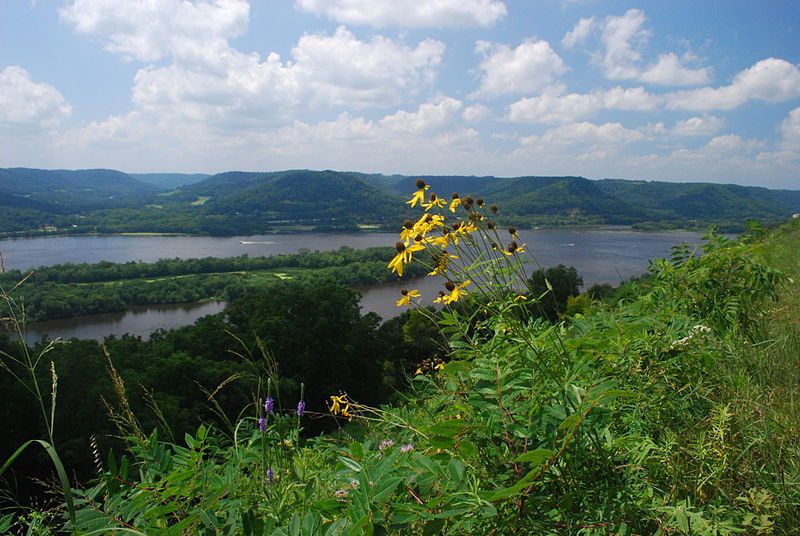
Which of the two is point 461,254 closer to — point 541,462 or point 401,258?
point 401,258

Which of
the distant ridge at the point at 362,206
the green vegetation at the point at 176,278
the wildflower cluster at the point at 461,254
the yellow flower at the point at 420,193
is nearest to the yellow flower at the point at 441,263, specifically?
the wildflower cluster at the point at 461,254

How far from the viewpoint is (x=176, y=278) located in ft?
153

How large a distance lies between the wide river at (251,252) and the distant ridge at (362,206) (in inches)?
241

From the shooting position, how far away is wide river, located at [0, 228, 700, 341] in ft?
106

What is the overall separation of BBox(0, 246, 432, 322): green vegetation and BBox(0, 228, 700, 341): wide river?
4.23ft

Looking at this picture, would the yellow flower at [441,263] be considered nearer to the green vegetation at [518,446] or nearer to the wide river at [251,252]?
the green vegetation at [518,446]

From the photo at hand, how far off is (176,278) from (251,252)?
18706mm

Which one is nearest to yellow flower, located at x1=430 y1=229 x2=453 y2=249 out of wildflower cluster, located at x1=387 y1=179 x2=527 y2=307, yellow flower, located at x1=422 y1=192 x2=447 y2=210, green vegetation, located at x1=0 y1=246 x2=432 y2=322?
wildflower cluster, located at x1=387 y1=179 x2=527 y2=307

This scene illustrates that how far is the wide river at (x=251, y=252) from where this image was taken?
3244 cm

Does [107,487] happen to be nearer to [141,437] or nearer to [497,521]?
[141,437]

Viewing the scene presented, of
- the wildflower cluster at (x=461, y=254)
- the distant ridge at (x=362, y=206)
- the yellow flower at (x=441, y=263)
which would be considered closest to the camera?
the wildflower cluster at (x=461, y=254)

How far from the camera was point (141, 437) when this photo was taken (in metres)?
1.21

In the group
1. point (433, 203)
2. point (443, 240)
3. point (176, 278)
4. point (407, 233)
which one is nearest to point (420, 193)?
point (433, 203)

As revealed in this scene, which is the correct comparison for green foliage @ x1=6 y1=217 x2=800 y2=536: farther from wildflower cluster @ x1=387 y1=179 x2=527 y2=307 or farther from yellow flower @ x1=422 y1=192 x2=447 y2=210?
yellow flower @ x1=422 y1=192 x2=447 y2=210
